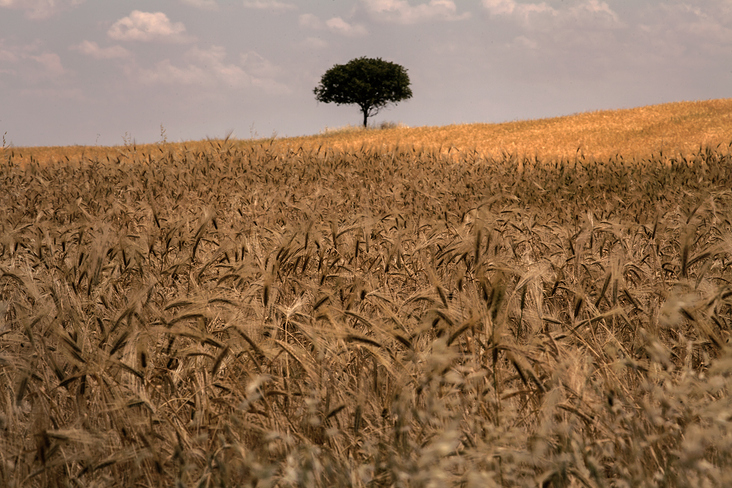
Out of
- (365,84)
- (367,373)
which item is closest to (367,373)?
(367,373)

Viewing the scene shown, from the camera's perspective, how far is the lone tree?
42.2 m

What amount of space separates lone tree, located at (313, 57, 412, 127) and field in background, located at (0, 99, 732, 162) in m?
17.8

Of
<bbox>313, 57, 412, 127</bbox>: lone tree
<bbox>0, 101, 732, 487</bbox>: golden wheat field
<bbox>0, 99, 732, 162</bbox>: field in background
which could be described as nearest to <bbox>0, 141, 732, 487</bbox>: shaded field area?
<bbox>0, 101, 732, 487</bbox>: golden wheat field

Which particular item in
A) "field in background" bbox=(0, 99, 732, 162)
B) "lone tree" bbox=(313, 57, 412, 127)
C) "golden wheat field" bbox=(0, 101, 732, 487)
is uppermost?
"lone tree" bbox=(313, 57, 412, 127)

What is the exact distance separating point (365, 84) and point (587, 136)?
26524 millimetres

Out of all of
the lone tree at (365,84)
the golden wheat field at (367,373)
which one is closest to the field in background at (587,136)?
the golden wheat field at (367,373)

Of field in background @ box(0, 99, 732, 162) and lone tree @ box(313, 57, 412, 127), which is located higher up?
lone tree @ box(313, 57, 412, 127)

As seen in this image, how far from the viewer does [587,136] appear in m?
18.6

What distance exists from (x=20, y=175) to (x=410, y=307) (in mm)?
7677

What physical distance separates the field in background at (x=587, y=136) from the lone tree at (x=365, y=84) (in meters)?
17.8

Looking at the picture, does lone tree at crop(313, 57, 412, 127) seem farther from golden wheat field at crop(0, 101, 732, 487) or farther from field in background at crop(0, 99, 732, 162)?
golden wheat field at crop(0, 101, 732, 487)

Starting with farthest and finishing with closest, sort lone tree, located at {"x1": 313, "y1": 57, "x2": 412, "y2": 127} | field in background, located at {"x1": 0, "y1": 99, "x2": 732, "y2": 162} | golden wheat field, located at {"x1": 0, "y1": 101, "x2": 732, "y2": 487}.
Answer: lone tree, located at {"x1": 313, "y1": 57, "x2": 412, "y2": 127}
field in background, located at {"x1": 0, "y1": 99, "x2": 732, "y2": 162}
golden wheat field, located at {"x1": 0, "y1": 101, "x2": 732, "y2": 487}

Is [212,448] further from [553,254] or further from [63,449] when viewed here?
[553,254]

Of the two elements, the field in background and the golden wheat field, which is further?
the field in background
